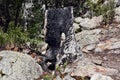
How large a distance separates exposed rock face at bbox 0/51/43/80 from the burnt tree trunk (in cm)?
81

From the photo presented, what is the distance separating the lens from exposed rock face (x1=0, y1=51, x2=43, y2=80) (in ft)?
25.3

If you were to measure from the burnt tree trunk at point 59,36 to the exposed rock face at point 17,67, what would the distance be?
0.81m

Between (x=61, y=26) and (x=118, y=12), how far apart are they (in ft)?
14.7

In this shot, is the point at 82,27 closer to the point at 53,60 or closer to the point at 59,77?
the point at 53,60

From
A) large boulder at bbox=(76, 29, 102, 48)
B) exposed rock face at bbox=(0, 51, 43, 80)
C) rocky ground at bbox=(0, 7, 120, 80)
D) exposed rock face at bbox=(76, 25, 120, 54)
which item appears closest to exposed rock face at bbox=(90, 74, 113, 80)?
rocky ground at bbox=(0, 7, 120, 80)

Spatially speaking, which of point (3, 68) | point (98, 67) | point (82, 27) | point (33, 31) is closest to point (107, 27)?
point (82, 27)

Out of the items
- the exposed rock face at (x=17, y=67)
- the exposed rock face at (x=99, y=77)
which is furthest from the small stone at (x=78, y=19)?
the exposed rock face at (x=99, y=77)

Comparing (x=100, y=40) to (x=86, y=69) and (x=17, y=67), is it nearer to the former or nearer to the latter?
(x=86, y=69)

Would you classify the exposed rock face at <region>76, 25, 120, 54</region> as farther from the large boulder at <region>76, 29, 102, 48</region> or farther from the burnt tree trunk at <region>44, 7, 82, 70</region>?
the burnt tree trunk at <region>44, 7, 82, 70</region>

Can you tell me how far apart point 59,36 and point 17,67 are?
1.73 meters

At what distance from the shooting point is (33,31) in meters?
10.7

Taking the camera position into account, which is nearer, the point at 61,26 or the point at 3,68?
the point at 3,68

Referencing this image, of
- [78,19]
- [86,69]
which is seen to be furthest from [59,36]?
[78,19]

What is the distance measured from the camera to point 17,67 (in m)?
7.94
